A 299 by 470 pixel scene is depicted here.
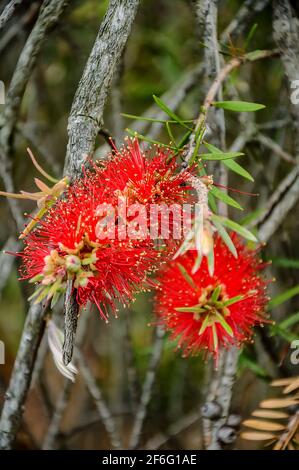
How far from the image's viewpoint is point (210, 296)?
1.07 m

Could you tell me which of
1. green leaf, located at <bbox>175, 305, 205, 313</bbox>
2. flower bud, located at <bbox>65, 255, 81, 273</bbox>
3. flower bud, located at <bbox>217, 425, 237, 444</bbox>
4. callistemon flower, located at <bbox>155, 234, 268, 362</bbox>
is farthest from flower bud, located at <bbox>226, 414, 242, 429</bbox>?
flower bud, located at <bbox>65, 255, 81, 273</bbox>

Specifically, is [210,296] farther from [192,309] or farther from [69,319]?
[69,319]

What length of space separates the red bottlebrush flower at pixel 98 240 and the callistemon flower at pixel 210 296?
0.12m

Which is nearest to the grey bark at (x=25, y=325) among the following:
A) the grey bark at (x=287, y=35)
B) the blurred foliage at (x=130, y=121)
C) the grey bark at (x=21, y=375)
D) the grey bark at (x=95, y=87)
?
the grey bark at (x=21, y=375)

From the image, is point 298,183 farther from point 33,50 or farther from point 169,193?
point 33,50

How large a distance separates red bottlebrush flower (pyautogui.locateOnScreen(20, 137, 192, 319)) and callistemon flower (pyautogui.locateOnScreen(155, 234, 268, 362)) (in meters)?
0.12

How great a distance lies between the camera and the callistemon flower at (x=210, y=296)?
3.46ft

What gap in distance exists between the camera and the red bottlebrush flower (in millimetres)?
850

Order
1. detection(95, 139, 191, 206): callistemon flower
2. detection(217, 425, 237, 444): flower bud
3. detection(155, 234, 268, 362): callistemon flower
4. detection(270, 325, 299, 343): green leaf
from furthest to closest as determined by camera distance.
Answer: detection(270, 325, 299, 343): green leaf, detection(217, 425, 237, 444): flower bud, detection(155, 234, 268, 362): callistemon flower, detection(95, 139, 191, 206): callistemon flower

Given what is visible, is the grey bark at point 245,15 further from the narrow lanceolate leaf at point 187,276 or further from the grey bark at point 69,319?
the grey bark at point 69,319

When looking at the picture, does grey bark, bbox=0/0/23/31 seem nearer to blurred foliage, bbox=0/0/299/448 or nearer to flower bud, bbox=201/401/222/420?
blurred foliage, bbox=0/0/299/448

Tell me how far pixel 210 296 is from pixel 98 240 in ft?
0.93

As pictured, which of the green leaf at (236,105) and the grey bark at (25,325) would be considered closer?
the green leaf at (236,105)

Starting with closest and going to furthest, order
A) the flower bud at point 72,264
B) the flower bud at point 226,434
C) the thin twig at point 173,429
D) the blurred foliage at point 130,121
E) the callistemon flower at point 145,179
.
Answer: the flower bud at point 72,264, the callistemon flower at point 145,179, the flower bud at point 226,434, the thin twig at point 173,429, the blurred foliage at point 130,121
